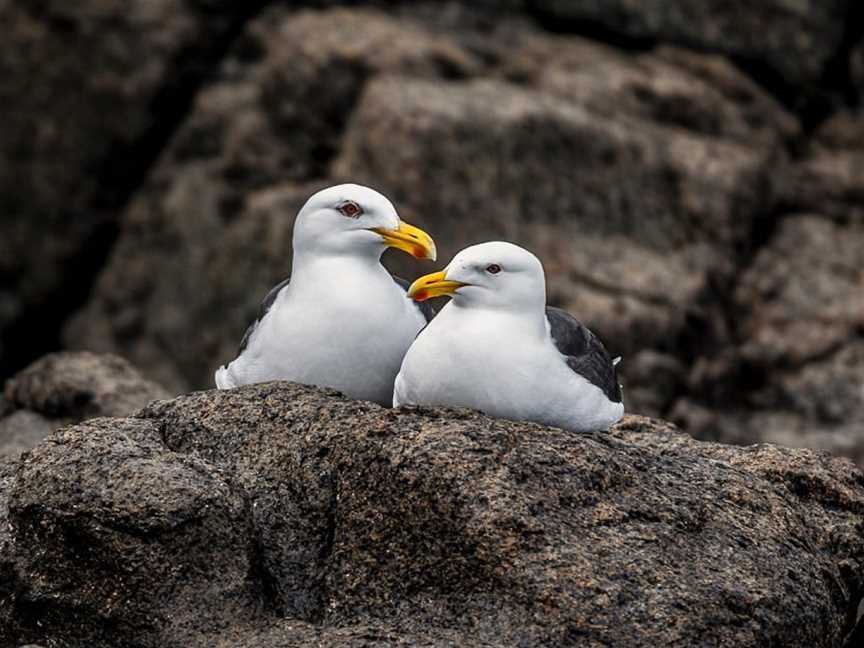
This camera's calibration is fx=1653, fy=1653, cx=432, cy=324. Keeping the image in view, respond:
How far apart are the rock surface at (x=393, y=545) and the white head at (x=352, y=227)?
1.10 m

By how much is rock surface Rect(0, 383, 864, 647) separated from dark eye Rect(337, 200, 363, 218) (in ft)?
4.00

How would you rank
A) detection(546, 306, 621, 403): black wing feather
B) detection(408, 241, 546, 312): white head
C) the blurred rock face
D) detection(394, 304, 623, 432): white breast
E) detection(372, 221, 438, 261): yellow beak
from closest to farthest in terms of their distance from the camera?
detection(394, 304, 623, 432): white breast
detection(408, 241, 546, 312): white head
detection(546, 306, 621, 403): black wing feather
detection(372, 221, 438, 261): yellow beak
the blurred rock face

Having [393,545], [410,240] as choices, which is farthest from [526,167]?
[393,545]

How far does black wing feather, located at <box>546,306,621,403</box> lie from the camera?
25.2ft

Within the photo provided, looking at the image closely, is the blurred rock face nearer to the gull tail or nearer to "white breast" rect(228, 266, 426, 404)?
the gull tail

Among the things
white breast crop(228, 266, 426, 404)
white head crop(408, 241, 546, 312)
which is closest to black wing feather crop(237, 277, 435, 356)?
white breast crop(228, 266, 426, 404)

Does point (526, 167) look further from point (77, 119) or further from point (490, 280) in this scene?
point (490, 280)

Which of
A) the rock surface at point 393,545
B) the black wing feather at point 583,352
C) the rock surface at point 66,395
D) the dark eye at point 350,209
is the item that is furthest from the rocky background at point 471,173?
the rock surface at point 393,545

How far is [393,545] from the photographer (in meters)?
6.85

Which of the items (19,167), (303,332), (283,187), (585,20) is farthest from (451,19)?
(303,332)

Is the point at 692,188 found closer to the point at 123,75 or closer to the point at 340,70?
the point at 340,70

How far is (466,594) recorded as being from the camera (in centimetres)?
673

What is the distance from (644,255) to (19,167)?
6562mm

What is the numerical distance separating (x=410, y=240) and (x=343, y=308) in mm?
461
